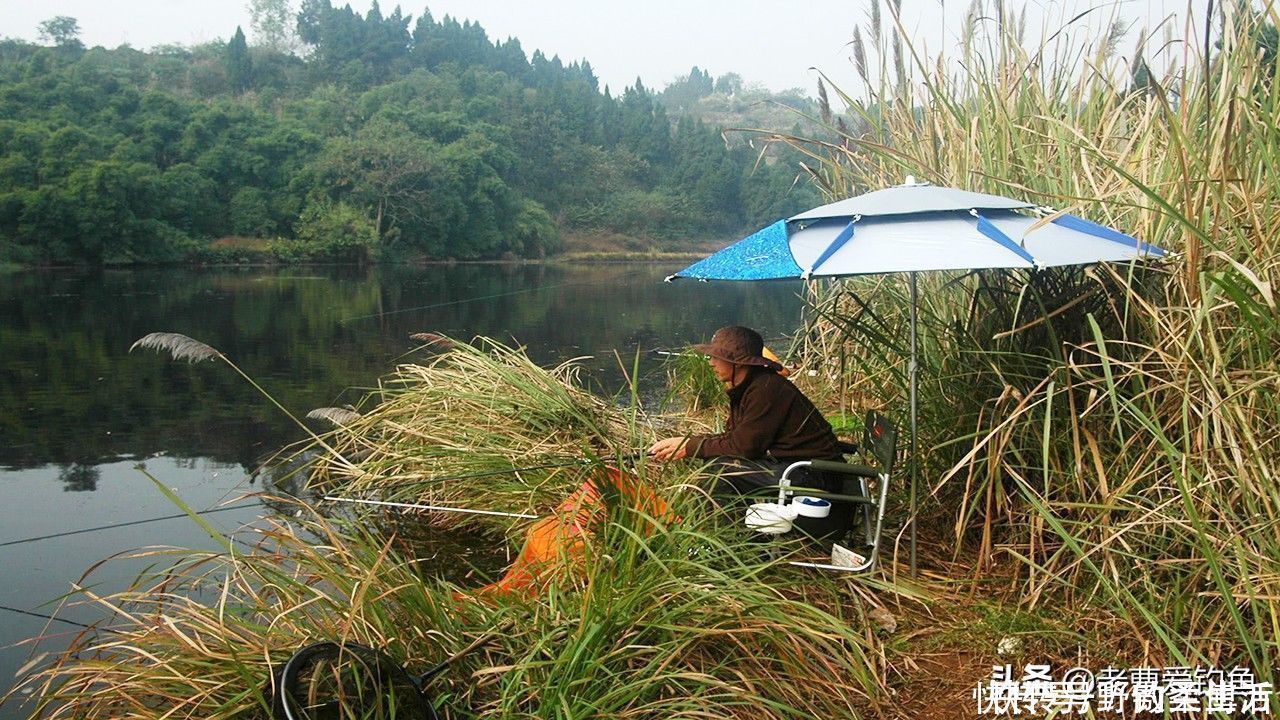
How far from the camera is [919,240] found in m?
3.36

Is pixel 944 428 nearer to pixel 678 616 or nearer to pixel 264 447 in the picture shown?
pixel 678 616

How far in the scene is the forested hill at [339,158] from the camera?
38.9 metres

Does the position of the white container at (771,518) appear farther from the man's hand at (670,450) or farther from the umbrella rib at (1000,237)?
the umbrella rib at (1000,237)

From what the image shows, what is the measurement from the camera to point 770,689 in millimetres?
2953

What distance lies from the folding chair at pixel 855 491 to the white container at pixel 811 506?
3 centimetres

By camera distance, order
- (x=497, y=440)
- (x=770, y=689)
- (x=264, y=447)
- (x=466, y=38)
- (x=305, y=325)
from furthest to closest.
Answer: (x=466, y=38) < (x=305, y=325) < (x=264, y=447) < (x=497, y=440) < (x=770, y=689)

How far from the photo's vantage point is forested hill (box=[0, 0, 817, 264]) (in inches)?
1531

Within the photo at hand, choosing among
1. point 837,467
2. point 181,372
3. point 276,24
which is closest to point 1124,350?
point 837,467

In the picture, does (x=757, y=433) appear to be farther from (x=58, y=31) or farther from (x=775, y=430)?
(x=58, y=31)

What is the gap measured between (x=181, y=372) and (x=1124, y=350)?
10.7 metres

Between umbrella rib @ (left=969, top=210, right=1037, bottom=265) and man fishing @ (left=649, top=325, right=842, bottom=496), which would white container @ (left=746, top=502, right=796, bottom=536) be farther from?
umbrella rib @ (left=969, top=210, right=1037, bottom=265)

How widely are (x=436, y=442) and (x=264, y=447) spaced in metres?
2.97

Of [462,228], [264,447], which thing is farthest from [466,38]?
[264,447]

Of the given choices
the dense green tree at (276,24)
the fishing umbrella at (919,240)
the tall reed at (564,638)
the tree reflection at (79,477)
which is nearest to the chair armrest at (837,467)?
the fishing umbrella at (919,240)
